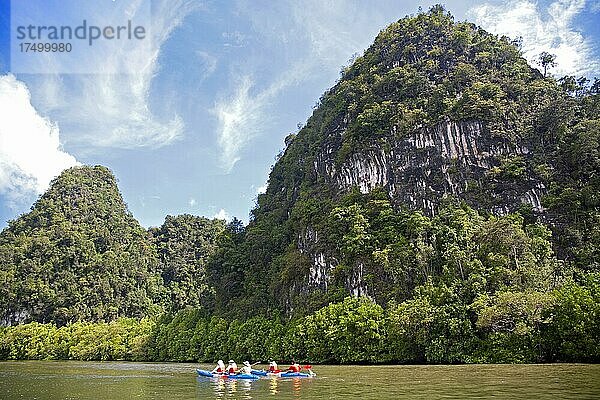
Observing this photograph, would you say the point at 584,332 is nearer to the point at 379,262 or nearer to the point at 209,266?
the point at 379,262

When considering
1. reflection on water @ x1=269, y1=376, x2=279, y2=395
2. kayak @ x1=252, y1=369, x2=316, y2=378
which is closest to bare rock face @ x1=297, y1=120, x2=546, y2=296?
kayak @ x1=252, y1=369, x2=316, y2=378

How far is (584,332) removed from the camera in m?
32.7

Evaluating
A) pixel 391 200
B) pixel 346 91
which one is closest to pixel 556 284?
pixel 391 200

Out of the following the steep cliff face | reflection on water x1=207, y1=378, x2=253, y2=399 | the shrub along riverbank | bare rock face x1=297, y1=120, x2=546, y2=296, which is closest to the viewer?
reflection on water x1=207, y1=378, x2=253, y2=399

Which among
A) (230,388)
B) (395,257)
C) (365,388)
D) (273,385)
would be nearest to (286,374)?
(273,385)

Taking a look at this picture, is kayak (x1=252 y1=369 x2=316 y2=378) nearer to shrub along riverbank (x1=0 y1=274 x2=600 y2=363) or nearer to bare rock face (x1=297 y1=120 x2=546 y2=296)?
shrub along riverbank (x1=0 y1=274 x2=600 y2=363)

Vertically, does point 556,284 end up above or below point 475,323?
above

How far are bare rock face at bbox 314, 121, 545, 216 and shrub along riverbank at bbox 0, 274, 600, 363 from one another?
42.0 feet

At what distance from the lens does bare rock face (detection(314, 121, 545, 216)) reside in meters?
51.7

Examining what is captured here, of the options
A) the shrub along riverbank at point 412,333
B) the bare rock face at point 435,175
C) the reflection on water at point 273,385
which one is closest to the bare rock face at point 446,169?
the bare rock face at point 435,175

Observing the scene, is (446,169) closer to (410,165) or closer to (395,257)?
(410,165)

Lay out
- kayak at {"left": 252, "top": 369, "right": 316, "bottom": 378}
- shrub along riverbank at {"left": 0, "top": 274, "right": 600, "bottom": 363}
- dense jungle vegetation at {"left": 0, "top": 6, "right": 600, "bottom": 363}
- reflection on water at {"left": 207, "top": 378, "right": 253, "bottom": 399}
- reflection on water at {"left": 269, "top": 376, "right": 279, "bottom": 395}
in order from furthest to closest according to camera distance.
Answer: dense jungle vegetation at {"left": 0, "top": 6, "right": 600, "bottom": 363} < shrub along riverbank at {"left": 0, "top": 274, "right": 600, "bottom": 363} < kayak at {"left": 252, "top": 369, "right": 316, "bottom": 378} < reflection on water at {"left": 269, "top": 376, "right": 279, "bottom": 395} < reflection on water at {"left": 207, "top": 378, "right": 253, "bottom": 399}

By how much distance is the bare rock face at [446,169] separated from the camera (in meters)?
51.7

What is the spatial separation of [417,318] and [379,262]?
10.0 meters
